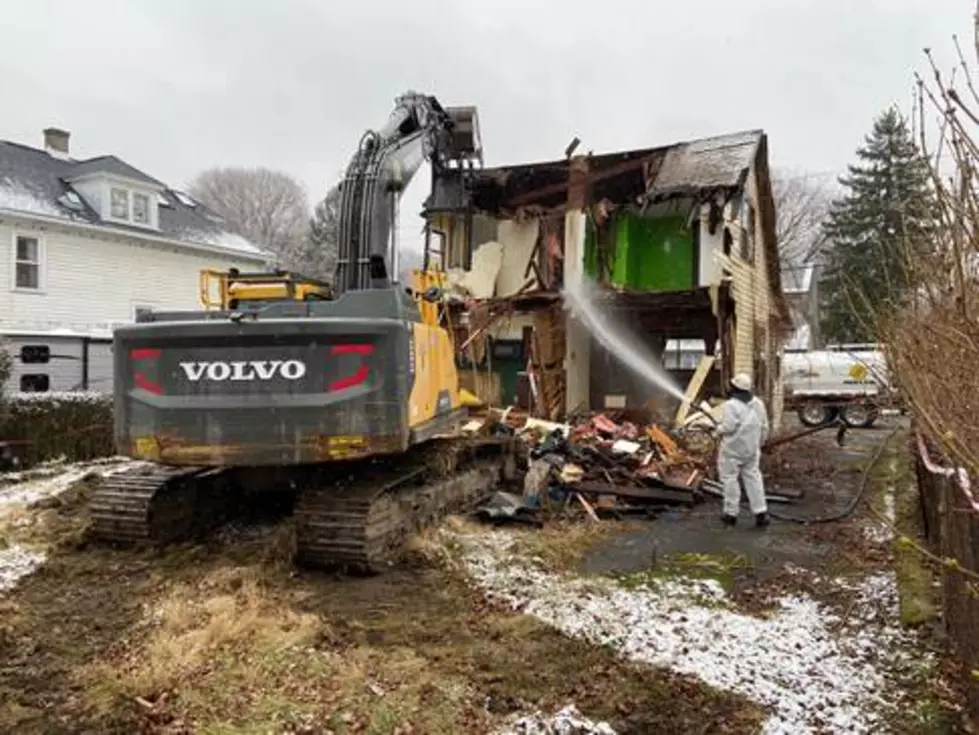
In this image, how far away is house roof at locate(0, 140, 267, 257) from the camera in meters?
22.2

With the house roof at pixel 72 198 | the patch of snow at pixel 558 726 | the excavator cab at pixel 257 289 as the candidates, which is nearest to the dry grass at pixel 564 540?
the patch of snow at pixel 558 726

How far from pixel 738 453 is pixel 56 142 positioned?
24.9m

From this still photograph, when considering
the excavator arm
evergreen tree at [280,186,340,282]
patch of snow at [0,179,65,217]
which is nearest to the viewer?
the excavator arm

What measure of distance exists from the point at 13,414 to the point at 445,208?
360 inches

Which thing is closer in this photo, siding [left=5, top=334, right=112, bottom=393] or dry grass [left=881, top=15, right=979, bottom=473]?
dry grass [left=881, top=15, right=979, bottom=473]

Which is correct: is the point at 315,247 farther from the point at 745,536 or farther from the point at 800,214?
the point at 745,536

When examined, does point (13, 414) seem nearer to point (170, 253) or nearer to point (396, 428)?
point (396, 428)

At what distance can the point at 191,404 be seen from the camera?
712cm

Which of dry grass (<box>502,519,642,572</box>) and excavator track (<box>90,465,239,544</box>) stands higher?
excavator track (<box>90,465,239,544</box>)

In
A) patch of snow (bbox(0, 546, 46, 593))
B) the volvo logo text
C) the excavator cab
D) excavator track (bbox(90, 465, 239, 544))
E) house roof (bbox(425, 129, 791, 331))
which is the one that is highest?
house roof (bbox(425, 129, 791, 331))

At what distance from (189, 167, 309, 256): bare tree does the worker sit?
63.1m

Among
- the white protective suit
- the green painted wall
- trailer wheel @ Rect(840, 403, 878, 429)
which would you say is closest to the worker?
the white protective suit

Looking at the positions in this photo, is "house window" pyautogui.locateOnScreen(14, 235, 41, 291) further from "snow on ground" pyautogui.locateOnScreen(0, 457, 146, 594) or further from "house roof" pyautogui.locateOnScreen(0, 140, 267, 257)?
"snow on ground" pyautogui.locateOnScreen(0, 457, 146, 594)

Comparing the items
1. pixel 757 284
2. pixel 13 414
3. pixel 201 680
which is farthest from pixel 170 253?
A: pixel 201 680
